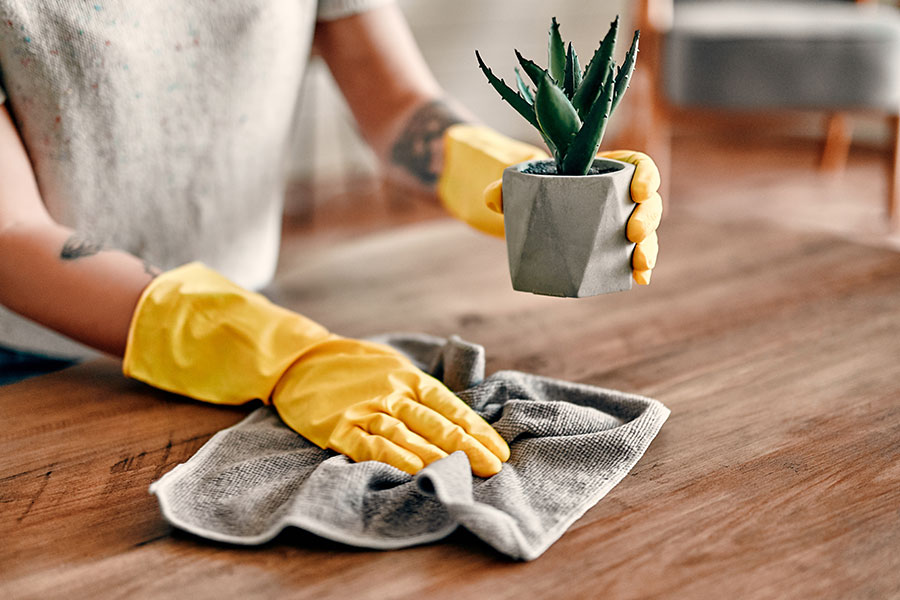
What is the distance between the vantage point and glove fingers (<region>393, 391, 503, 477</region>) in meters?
0.70

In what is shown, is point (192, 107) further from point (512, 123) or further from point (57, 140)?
point (512, 123)

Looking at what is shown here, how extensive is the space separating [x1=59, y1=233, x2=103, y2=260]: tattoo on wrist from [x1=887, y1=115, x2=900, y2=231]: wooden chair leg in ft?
8.69

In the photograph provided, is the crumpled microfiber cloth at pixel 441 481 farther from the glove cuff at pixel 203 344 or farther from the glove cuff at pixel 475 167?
the glove cuff at pixel 475 167

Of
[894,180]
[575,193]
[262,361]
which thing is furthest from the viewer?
[894,180]

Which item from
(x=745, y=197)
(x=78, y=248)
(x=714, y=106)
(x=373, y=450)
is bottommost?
(x=745, y=197)

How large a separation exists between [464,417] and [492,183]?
25cm

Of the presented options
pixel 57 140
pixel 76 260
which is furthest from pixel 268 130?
pixel 76 260

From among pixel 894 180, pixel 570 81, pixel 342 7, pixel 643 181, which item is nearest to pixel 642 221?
pixel 643 181

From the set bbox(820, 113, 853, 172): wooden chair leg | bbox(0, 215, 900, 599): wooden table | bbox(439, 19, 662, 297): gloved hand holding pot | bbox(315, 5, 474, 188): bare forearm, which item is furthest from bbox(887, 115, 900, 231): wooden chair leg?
bbox(439, 19, 662, 297): gloved hand holding pot

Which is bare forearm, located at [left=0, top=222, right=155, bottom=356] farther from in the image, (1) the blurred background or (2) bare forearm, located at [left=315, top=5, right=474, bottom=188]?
(1) the blurred background

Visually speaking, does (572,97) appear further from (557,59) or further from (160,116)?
(160,116)

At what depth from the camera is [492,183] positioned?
2.78 ft

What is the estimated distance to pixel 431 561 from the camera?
594mm

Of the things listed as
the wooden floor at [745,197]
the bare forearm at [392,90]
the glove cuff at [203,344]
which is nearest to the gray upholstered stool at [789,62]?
the wooden floor at [745,197]
